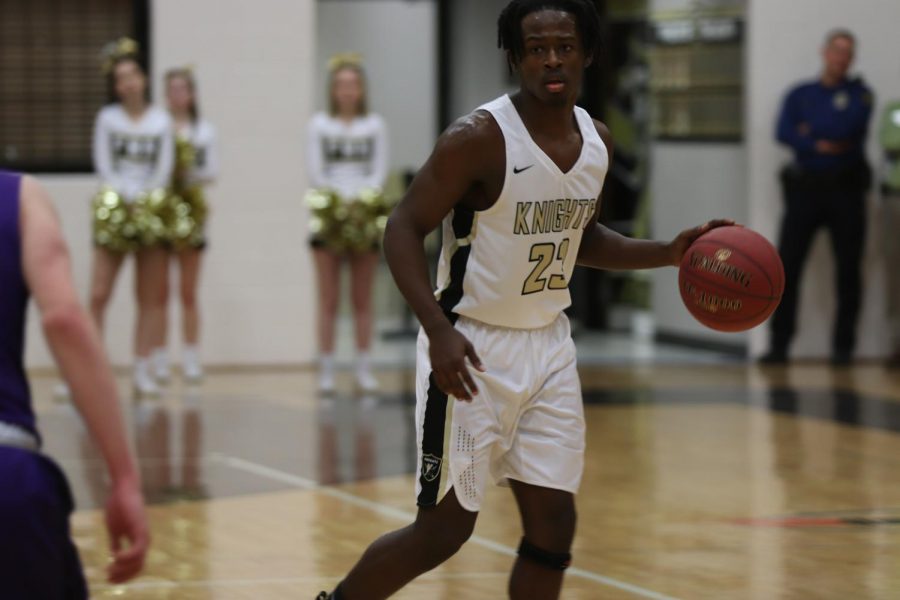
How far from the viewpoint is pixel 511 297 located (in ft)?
13.0

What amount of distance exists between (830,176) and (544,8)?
26.7 feet

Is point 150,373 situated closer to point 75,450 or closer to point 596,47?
point 75,450

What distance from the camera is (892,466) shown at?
24.9 ft

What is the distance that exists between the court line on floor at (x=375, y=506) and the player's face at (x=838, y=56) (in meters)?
5.78

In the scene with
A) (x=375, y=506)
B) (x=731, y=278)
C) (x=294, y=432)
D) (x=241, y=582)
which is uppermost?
(x=731, y=278)

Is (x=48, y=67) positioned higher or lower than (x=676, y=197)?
higher

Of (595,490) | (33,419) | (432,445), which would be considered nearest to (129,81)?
(595,490)

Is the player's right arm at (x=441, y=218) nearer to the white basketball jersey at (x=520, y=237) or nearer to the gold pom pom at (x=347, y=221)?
the white basketball jersey at (x=520, y=237)

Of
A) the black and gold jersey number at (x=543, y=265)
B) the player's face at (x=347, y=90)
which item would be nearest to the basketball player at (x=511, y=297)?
the black and gold jersey number at (x=543, y=265)

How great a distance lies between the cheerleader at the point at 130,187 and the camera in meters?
10.2

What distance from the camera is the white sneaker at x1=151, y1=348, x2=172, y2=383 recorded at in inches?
421

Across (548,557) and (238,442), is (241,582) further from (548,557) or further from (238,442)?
(238,442)

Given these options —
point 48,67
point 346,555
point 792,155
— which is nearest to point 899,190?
point 792,155

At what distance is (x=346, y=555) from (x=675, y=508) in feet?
5.21
